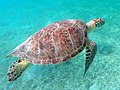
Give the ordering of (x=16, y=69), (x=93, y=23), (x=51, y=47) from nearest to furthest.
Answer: (x=51, y=47) < (x=16, y=69) < (x=93, y=23)

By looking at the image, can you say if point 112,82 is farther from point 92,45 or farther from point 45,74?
point 45,74

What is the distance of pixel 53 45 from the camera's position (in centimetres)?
390

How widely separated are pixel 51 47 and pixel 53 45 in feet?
0.20

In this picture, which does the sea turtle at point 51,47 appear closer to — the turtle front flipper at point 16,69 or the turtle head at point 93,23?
the turtle front flipper at point 16,69

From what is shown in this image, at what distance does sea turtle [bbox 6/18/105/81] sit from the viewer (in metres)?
3.84

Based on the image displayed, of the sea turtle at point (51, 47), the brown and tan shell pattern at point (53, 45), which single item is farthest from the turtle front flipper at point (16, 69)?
the brown and tan shell pattern at point (53, 45)

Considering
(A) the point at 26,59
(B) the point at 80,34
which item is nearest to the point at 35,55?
(A) the point at 26,59

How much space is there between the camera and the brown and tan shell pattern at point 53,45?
3838 mm

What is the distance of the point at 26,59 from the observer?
3.89 m

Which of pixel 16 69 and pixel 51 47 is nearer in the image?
pixel 51 47

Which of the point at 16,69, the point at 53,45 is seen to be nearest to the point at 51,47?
the point at 53,45

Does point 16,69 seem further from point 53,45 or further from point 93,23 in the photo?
point 93,23

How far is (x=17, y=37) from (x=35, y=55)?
5.05m

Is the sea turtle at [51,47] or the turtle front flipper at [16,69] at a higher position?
the sea turtle at [51,47]
